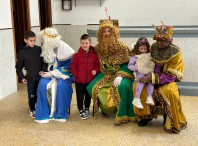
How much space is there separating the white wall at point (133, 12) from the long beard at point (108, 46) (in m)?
Answer: 3.24

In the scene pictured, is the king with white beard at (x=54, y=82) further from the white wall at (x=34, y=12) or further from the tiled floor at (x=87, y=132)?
the white wall at (x=34, y=12)

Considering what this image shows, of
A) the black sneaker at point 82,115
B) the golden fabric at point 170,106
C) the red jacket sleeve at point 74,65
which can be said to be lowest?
the black sneaker at point 82,115

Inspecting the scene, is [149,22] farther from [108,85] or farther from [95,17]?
[108,85]

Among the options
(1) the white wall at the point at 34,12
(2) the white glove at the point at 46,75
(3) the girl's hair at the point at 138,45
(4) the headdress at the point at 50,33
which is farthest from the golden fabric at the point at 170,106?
(1) the white wall at the point at 34,12

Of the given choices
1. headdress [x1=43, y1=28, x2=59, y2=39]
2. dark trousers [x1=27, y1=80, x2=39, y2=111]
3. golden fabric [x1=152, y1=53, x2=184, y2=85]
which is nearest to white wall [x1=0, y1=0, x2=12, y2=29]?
headdress [x1=43, y1=28, x2=59, y2=39]

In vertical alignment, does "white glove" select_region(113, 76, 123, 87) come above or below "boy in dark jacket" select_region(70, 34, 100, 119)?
below

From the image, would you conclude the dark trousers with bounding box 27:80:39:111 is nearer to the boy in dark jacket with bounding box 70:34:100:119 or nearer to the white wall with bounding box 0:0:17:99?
the boy in dark jacket with bounding box 70:34:100:119

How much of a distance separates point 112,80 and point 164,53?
2.54 feet

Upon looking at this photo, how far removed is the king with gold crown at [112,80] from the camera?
313 cm

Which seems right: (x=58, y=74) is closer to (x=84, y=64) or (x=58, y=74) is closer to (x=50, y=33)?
(x=84, y=64)

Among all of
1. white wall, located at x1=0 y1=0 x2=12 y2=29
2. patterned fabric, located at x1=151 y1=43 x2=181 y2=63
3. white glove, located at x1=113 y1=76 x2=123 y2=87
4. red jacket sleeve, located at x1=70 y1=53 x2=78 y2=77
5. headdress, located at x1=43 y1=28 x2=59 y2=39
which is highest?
white wall, located at x1=0 y1=0 x2=12 y2=29

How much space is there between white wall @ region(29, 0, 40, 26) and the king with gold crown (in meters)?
2.63

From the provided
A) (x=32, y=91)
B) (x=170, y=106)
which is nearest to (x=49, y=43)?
(x=32, y=91)

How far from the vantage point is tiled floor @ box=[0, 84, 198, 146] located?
2734 millimetres
